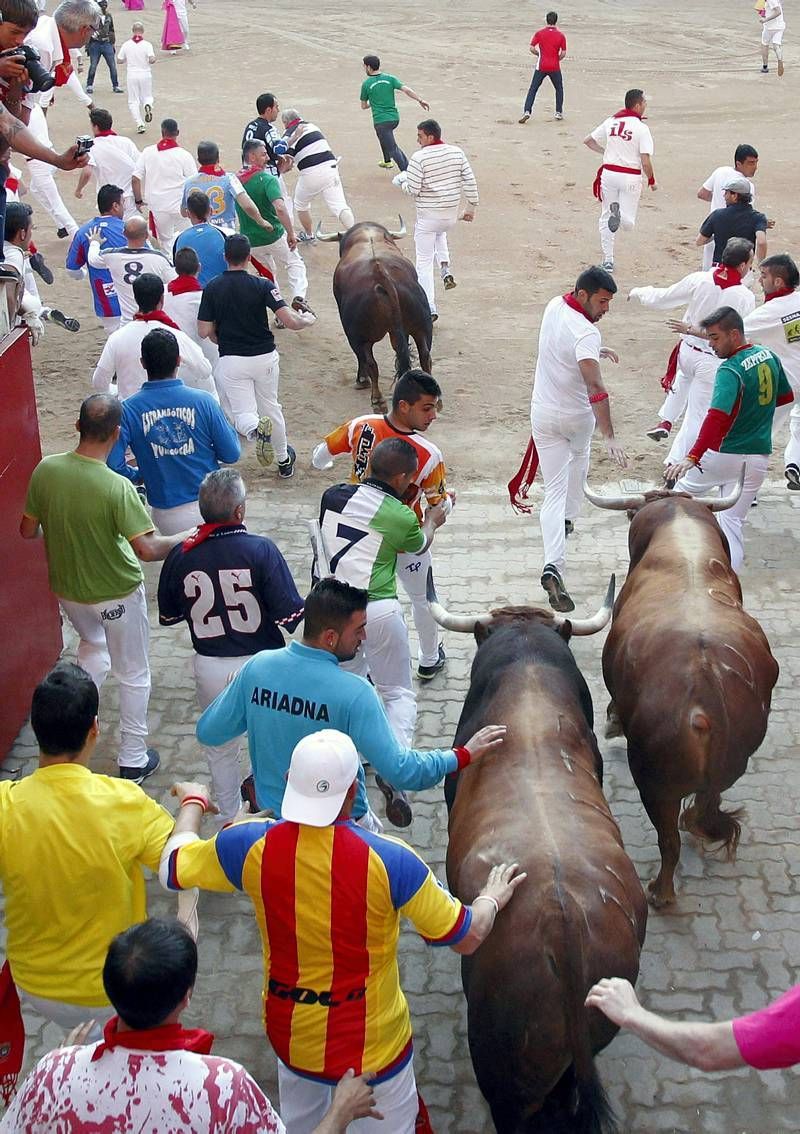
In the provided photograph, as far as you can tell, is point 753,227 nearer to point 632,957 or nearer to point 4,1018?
point 632,957

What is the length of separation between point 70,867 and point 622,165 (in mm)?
12160

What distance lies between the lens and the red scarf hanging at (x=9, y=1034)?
13.5 feet

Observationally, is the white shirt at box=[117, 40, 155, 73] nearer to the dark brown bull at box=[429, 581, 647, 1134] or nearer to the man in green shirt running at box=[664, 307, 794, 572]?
the man in green shirt running at box=[664, 307, 794, 572]

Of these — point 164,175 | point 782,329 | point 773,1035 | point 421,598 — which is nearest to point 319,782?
point 773,1035

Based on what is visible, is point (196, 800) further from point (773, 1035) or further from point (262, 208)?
point (262, 208)

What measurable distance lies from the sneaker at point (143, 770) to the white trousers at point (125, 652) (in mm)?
29

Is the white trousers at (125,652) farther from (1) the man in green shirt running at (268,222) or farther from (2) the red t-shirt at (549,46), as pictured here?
(2) the red t-shirt at (549,46)

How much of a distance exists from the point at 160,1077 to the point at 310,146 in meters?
12.6

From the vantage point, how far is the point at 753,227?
37.1 ft

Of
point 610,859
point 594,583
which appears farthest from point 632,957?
point 594,583

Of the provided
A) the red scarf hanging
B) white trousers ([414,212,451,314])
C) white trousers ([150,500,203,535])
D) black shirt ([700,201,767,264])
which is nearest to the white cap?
the red scarf hanging

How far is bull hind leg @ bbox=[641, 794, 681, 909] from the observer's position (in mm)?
5656

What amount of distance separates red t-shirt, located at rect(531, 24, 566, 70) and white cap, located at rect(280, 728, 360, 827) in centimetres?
2015

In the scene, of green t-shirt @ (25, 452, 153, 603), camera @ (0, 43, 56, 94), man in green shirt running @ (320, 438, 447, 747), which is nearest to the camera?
man in green shirt running @ (320, 438, 447, 747)
